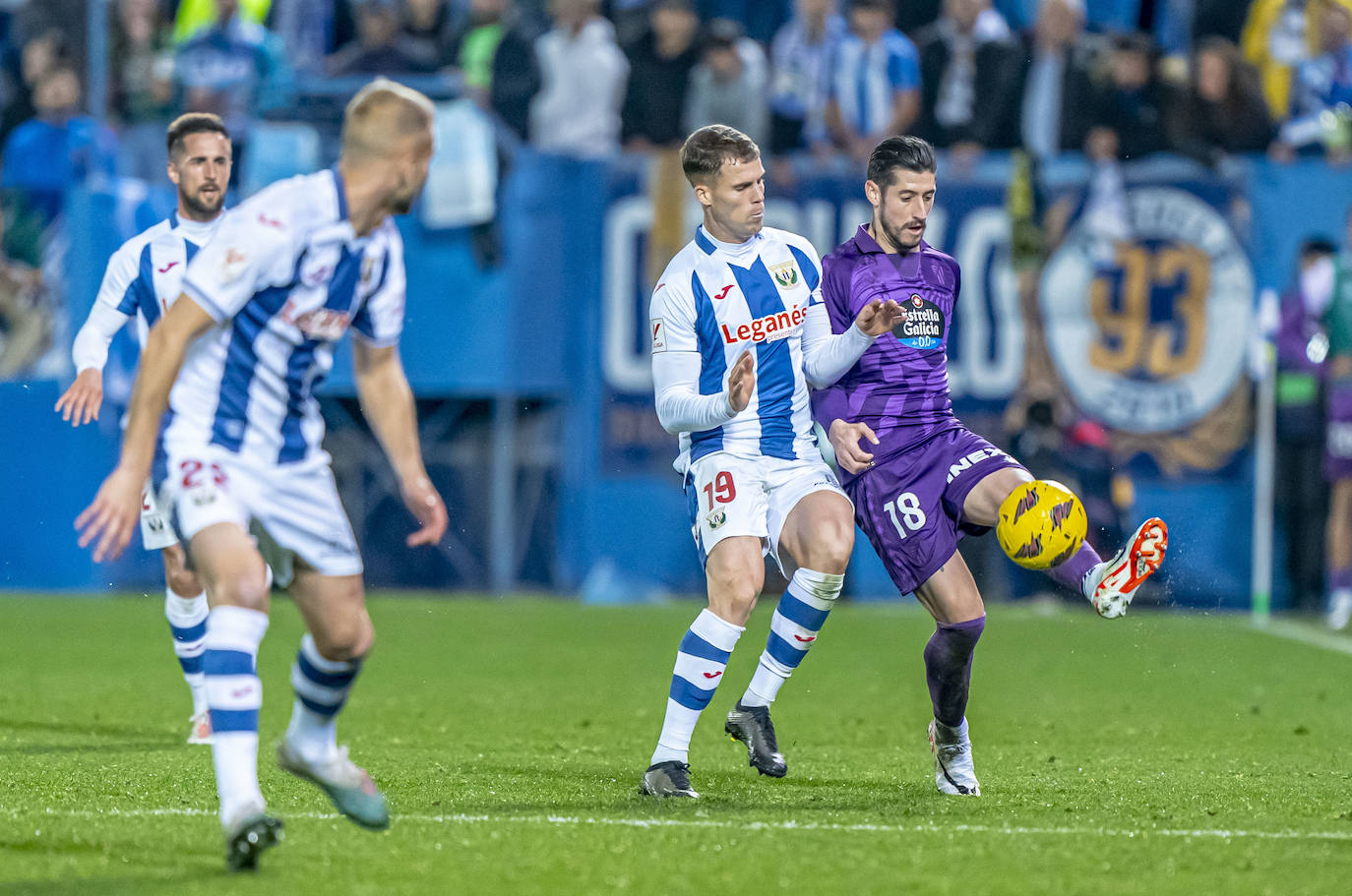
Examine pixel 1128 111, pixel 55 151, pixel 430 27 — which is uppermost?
pixel 430 27

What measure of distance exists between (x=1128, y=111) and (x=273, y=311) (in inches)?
486

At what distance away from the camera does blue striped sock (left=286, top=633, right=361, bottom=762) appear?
475 cm

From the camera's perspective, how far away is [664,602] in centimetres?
1555

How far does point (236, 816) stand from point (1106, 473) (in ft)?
38.6

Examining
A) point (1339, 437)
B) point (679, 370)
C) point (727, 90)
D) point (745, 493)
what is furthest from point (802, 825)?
point (727, 90)

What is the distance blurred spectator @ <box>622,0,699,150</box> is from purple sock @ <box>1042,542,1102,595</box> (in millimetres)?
10205

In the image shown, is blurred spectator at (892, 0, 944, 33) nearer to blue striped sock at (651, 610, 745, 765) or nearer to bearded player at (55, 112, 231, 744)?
bearded player at (55, 112, 231, 744)

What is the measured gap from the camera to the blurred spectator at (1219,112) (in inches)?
616

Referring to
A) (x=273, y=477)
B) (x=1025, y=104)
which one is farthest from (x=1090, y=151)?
(x=273, y=477)

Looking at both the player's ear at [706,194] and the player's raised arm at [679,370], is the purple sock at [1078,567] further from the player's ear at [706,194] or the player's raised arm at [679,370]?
the player's ear at [706,194]

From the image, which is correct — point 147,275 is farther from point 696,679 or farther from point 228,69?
point 228,69

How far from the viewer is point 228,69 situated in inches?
643

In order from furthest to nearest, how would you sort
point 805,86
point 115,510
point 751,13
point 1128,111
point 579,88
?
point 751,13 → point 579,88 → point 805,86 → point 1128,111 → point 115,510

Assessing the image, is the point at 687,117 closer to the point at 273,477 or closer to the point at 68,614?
the point at 68,614
